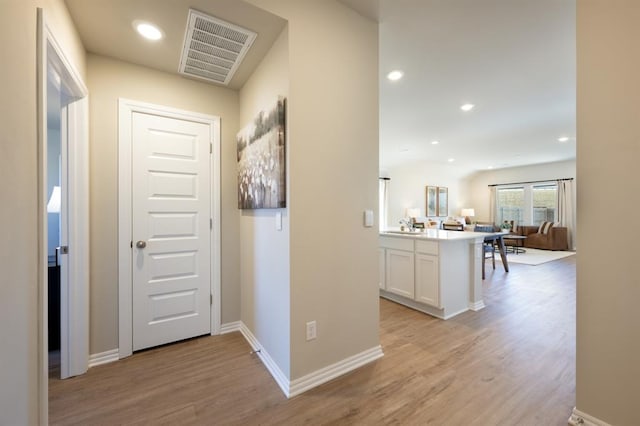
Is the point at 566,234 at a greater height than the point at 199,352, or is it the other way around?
the point at 566,234

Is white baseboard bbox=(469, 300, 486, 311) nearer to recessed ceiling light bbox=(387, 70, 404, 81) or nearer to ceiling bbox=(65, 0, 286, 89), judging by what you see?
recessed ceiling light bbox=(387, 70, 404, 81)

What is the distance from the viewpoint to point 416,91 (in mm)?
3186

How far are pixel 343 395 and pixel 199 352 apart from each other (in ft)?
4.22

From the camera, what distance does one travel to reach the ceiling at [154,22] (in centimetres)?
158

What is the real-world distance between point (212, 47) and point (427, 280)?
3.00 metres

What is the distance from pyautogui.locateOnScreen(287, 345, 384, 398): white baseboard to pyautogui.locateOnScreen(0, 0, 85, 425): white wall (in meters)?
1.25

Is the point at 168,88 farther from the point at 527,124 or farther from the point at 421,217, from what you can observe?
the point at 421,217

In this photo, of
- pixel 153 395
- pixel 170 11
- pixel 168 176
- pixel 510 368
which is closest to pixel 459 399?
pixel 510 368

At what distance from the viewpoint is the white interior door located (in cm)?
221

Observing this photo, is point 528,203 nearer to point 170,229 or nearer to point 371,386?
point 371,386

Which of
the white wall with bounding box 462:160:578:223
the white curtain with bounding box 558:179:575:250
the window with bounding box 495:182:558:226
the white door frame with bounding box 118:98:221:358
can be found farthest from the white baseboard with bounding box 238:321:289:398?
the white wall with bounding box 462:160:578:223

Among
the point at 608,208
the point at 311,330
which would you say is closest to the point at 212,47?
the point at 311,330

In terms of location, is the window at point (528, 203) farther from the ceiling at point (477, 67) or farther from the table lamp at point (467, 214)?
the ceiling at point (477, 67)

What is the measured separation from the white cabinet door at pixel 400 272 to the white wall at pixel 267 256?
1862mm
